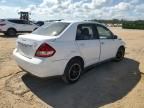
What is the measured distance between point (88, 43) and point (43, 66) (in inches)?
67.7

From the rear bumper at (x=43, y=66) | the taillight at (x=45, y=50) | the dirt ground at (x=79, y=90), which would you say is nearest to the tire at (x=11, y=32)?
the dirt ground at (x=79, y=90)

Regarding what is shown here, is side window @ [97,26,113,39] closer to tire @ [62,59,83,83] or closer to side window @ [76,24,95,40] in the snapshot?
side window @ [76,24,95,40]

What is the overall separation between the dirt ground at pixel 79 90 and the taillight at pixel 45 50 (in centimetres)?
63

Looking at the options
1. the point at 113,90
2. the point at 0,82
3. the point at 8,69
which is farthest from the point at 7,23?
the point at 113,90

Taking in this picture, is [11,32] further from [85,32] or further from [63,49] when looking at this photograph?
[63,49]

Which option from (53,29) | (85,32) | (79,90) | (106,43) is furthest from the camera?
(106,43)

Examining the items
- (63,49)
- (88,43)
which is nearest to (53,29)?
(63,49)

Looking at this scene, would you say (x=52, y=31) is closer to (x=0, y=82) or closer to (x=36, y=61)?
(x=36, y=61)

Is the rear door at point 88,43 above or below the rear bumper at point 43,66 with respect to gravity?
above

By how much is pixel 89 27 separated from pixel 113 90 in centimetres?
202

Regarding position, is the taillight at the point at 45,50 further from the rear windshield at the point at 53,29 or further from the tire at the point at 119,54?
the tire at the point at 119,54

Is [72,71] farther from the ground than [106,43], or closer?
closer

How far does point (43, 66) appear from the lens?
15.9ft

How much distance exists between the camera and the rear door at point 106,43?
670cm
